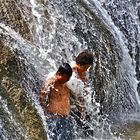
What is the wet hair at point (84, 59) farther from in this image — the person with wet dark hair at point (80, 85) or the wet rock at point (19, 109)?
the wet rock at point (19, 109)

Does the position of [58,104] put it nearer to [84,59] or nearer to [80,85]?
[80,85]

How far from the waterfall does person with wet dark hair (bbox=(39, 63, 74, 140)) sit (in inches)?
25.1

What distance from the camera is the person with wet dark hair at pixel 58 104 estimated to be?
7.41 metres

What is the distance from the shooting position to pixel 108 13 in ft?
42.7

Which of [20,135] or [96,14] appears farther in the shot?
[96,14]

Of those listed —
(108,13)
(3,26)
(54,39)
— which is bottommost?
(108,13)

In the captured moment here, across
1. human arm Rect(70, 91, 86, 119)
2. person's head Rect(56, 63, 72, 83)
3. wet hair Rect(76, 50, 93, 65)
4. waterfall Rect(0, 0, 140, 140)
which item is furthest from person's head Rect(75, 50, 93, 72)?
waterfall Rect(0, 0, 140, 140)

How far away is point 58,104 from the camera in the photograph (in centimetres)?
755

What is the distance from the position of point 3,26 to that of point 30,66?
0.83 metres

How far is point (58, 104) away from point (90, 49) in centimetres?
354

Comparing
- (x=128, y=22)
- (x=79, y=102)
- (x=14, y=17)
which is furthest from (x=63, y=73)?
(x=128, y=22)

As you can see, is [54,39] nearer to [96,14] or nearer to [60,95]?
[96,14]

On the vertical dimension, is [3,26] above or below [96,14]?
above

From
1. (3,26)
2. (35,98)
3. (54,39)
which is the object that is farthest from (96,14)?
(35,98)
